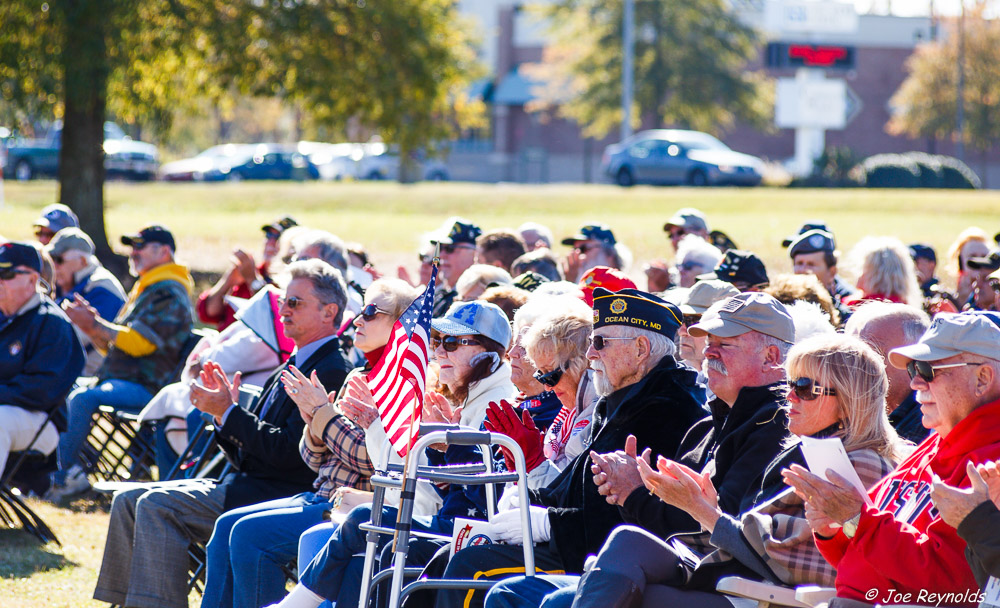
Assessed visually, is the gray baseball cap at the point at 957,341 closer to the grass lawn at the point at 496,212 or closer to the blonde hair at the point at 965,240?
the blonde hair at the point at 965,240

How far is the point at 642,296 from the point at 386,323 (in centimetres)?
153

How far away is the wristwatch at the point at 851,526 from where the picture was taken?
3.44m

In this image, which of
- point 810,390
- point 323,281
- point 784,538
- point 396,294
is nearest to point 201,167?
point 323,281

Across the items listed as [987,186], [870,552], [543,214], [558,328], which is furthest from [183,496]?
[987,186]

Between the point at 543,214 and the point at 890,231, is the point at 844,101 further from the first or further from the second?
the point at 890,231

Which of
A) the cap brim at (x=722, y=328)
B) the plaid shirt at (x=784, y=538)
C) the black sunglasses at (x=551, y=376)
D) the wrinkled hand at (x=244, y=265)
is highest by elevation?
the cap brim at (x=722, y=328)

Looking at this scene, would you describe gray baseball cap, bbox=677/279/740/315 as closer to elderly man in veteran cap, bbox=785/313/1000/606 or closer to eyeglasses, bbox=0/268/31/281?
elderly man in veteran cap, bbox=785/313/1000/606

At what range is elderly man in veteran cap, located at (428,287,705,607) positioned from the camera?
4461 mm

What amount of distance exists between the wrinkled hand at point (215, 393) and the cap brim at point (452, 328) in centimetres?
95

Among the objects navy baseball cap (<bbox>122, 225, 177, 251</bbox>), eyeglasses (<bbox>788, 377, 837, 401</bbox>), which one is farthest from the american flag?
navy baseball cap (<bbox>122, 225, 177, 251</bbox>)

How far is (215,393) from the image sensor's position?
5.51 metres

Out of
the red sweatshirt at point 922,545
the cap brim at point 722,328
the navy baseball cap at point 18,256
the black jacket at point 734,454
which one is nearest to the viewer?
the red sweatshirt at point 922,545

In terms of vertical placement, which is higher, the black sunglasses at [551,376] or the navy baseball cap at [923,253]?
the navy baseball cap at [923,253]

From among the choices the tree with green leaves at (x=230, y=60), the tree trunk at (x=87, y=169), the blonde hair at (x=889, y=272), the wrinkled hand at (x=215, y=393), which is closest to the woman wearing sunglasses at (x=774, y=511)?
the wrinkled hand at (x=215, y=393)
